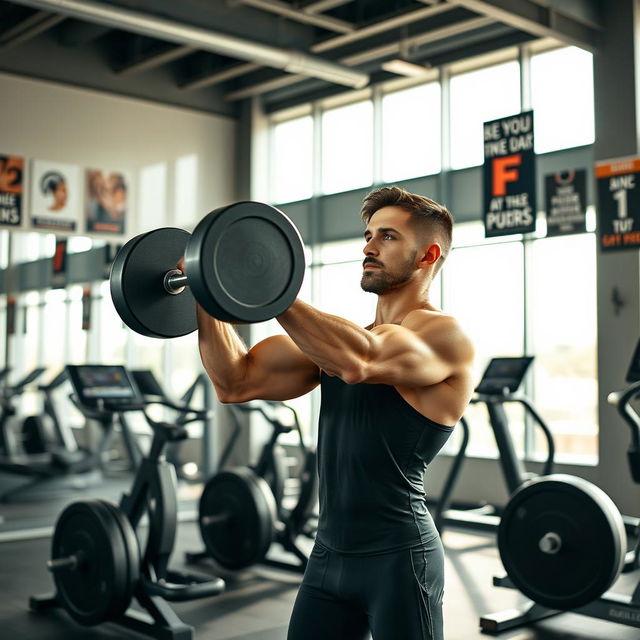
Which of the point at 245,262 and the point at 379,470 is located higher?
the point at 245,262

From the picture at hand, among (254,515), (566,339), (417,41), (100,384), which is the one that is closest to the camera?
(254,515)

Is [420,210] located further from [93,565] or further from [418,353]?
[93,565]

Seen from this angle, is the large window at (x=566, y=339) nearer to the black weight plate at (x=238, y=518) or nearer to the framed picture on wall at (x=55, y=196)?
the black weight plate at (x=238, y=518)

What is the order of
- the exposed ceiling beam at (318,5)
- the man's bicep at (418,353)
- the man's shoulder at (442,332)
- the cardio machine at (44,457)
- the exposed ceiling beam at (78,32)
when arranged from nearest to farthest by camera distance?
the man's bicep at (418,353), the man's shoulder at (442,332), the exposed ceiling beam at (318,5), the exposed ceiling beam at (78,32), the cardio machine at (44,457)

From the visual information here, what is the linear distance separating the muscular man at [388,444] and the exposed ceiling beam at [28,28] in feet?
21.3

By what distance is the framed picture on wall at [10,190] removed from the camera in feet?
23.7

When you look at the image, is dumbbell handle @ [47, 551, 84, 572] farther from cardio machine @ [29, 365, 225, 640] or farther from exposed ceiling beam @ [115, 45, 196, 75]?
exposed ceiling beam @ [115, 45, 196, 75]

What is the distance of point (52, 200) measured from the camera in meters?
7.54

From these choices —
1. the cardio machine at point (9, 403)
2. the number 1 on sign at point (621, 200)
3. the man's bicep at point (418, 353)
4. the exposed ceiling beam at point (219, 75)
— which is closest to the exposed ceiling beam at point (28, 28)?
the exposed ceiling beam at point (219, 75)

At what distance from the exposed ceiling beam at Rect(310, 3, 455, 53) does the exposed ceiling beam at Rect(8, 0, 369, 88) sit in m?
0.34

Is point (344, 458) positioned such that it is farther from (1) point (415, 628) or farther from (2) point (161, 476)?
(2) point (161, 476)

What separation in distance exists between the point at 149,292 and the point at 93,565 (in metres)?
2.73

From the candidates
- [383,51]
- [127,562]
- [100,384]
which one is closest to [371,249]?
[127,562]

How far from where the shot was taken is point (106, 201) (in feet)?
25.8
